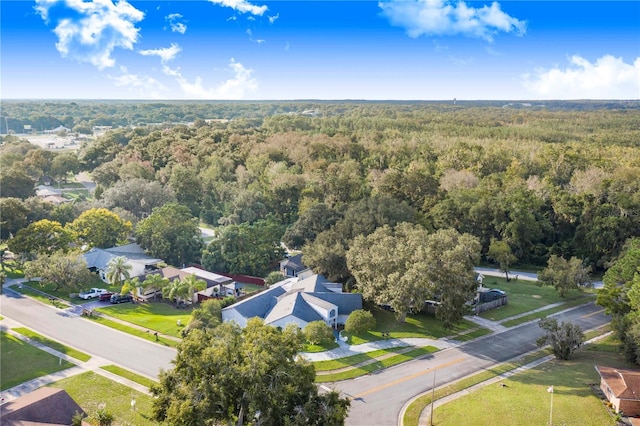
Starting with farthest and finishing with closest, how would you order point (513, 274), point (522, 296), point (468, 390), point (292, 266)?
point (513, 274), point (292, 266), point (522, 296), point (468, 390)

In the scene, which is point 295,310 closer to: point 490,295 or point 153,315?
point 153,315

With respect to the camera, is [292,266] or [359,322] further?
[292,266]

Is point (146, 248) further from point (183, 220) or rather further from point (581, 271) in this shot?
point (581, 271)

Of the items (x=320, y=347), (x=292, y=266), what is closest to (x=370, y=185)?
(x=292, y=266)

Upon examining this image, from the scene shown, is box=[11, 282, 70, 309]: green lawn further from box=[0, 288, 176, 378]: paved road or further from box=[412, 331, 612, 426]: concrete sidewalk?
box=[412, 331, 612, 426]: concrete sidewalk

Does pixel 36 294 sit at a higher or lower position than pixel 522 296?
lower

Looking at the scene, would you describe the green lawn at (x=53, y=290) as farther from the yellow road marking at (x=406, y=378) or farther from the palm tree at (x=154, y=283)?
the yellow road marking at (x=406, y=378)

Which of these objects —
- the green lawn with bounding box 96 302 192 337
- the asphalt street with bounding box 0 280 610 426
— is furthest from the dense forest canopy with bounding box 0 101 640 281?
the asphalt street with bounding box 0 280 610 426

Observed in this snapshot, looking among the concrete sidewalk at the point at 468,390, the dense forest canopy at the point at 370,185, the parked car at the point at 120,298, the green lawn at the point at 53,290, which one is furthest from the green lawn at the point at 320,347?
the green lawn at the point at 53,290

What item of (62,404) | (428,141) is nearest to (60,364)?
(62,404)
